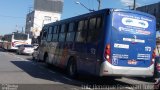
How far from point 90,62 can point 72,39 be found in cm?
304

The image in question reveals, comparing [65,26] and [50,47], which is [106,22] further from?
[50,47]

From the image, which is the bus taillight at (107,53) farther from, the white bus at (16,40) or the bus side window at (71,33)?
the white bus at (16,40)

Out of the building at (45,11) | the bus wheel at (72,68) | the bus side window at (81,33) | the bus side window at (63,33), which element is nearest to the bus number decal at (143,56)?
the bus side window at (81,33)

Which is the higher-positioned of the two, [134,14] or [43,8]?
[43,8]

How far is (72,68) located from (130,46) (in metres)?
3.79

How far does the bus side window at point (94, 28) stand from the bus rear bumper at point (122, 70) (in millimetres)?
1383

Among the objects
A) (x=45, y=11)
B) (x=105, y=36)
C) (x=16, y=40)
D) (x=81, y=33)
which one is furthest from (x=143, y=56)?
(x=45, y=11)

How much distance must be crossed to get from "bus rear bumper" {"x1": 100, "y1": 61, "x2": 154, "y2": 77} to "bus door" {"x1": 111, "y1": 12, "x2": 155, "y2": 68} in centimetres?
16

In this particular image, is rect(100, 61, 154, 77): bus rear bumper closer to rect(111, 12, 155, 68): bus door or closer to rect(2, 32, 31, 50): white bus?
rect(111, 12, 155, 68): bus door

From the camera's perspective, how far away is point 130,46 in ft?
48.3

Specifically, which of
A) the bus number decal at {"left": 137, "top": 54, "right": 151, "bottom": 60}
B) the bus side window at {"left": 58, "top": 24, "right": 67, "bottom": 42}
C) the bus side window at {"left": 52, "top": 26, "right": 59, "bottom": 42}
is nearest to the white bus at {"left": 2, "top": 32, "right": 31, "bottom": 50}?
the bus side window at {"left": 52, "top": 26, "right": 59, "bottom": 42}

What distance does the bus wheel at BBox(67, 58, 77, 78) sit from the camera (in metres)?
17.1

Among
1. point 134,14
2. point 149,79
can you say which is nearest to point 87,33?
point 134,14

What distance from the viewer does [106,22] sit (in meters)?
→ 14.2
